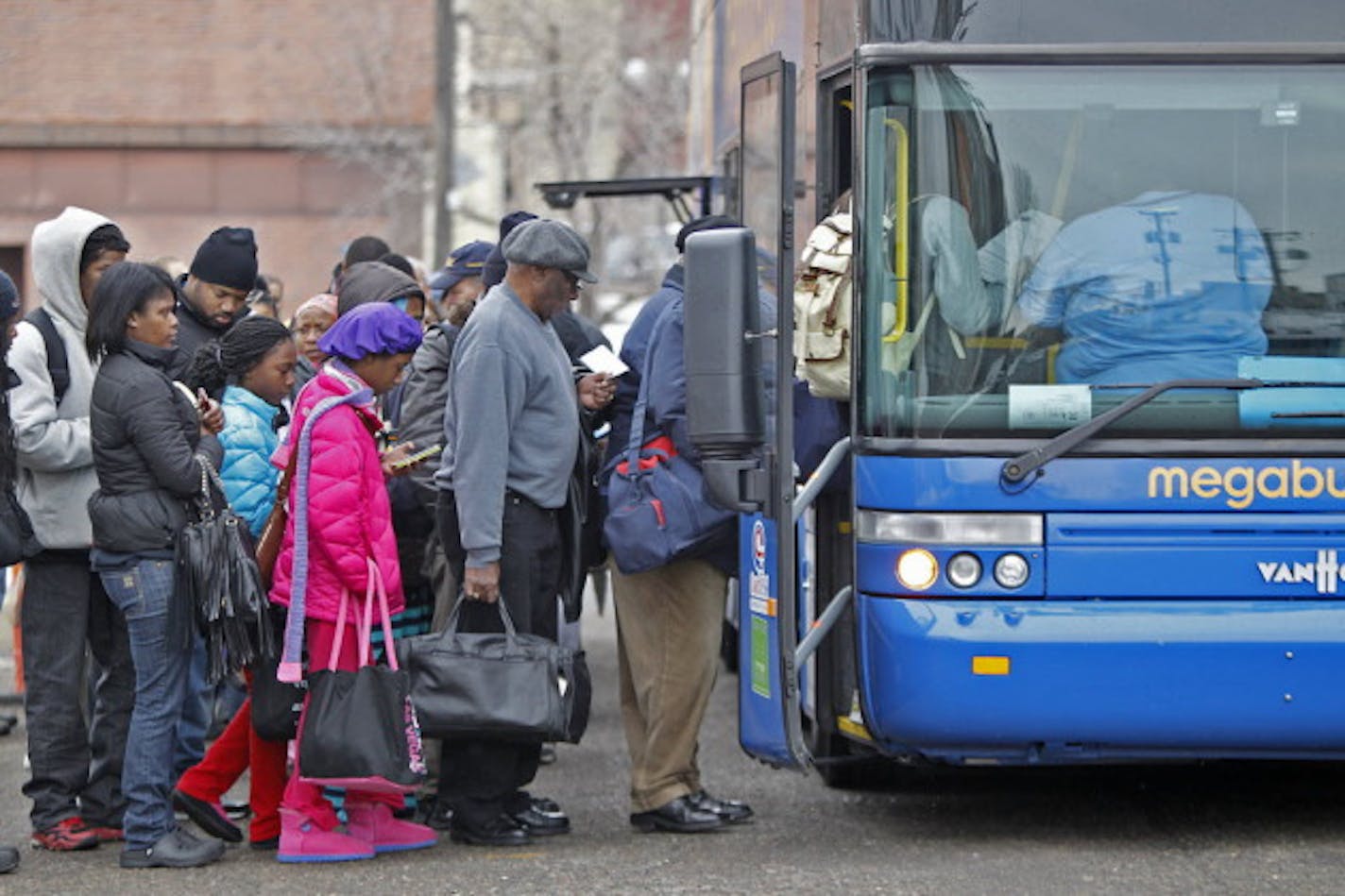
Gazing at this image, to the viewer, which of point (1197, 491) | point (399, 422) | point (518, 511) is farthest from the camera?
point (399, 422)

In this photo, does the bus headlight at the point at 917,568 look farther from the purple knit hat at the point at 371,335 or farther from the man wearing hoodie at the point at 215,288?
the man wearing hoodie at the point at 215,288

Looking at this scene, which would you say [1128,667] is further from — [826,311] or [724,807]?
[724,807]

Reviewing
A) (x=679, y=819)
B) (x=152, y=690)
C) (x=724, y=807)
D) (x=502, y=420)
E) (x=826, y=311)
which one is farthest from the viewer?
(x=724, y=807)

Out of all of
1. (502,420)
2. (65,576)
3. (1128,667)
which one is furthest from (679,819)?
(65,576)

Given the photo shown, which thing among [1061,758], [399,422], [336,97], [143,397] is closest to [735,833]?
[1061,758]

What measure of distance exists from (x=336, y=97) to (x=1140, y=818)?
89.2ft

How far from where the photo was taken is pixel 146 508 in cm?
704

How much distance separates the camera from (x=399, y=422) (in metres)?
8.08

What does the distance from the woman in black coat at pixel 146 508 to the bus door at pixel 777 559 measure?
161cm

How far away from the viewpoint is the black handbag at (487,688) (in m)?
7.26

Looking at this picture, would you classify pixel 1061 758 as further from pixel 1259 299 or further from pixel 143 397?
pixel 143 397

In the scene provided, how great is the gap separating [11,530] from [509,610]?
58.2 inches

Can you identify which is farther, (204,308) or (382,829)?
(204,308)

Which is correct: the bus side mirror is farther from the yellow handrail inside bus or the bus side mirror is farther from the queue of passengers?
the queue of passengers
